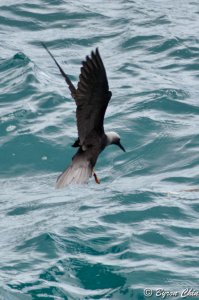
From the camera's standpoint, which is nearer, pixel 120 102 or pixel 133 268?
pixel 133 268

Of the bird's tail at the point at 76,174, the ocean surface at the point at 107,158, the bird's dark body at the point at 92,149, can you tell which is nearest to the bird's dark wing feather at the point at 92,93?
the bird's dark body at the point at 92,149

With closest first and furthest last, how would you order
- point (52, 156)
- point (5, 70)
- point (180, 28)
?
point (52, 156)
point (5, 70)
point (180, 28)

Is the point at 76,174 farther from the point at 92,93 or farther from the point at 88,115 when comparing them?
the point at 92,93

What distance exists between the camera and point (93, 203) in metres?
12.2

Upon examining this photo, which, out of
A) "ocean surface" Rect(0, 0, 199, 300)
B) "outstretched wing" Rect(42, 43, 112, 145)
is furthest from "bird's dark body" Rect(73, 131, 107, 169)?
"ocean surface" Rect(0, 0, 199, 300)

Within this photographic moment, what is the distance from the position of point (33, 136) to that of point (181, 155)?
2141mm

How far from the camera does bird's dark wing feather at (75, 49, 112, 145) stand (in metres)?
9.77

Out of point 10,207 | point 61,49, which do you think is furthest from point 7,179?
point 61,49

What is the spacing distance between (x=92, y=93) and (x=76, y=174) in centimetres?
102

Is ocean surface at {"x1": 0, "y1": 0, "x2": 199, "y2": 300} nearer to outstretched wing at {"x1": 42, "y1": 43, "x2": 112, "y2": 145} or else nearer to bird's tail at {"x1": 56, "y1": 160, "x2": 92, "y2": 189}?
bird's tail at {"x1": 56, "y1": 160, "x2": 92, "y2": 189}

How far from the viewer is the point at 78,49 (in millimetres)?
16781

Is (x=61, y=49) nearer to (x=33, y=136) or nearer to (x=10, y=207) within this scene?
(x=33, y=136)

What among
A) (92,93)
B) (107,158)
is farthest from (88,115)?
(107,158)

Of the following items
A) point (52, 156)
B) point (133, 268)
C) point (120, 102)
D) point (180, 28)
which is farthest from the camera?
point (180, 28)
